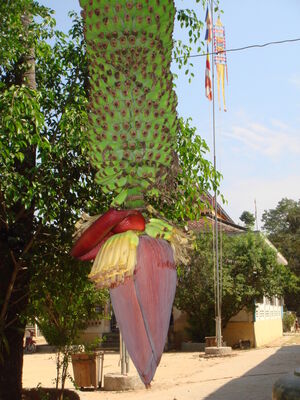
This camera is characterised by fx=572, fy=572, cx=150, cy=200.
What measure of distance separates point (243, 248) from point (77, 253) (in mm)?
31453

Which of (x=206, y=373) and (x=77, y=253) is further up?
(x=77, y=253)

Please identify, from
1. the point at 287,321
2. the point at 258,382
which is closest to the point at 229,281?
the point at 258,382

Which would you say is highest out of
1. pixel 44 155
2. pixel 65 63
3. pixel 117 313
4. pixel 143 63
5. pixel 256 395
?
pixel 65 63

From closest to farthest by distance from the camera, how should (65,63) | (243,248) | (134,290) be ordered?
(134,290)
(65,63)
(243,248)

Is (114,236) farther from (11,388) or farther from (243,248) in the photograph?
(243,248)

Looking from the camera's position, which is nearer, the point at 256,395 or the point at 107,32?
the point at 107,32

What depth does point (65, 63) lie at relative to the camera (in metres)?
7.61

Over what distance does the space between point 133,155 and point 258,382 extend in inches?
672

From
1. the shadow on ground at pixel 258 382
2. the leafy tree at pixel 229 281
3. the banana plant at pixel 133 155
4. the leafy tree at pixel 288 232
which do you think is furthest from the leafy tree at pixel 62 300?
the leafy tree at pixel 288 232

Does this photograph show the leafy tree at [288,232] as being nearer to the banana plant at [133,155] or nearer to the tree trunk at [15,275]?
the tree trunk at [15,275]

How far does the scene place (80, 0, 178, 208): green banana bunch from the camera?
31.1 inches

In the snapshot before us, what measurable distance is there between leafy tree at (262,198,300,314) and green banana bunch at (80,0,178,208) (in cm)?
4710

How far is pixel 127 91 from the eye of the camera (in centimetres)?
80

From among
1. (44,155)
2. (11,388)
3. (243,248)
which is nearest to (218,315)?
(243,248)
